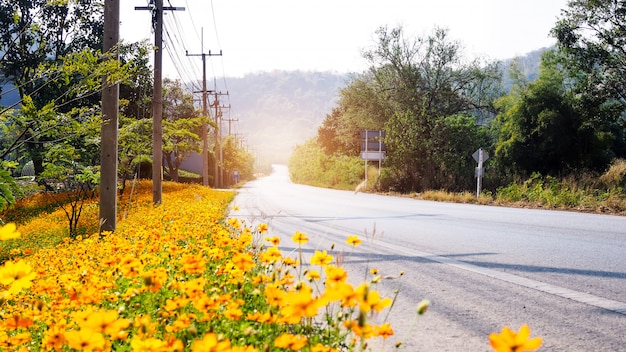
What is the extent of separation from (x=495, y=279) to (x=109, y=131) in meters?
A: 6.68

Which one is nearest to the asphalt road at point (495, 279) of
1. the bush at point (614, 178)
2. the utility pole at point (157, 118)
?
the utility pole at point (157, 118)

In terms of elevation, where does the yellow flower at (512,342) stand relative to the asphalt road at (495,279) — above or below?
above

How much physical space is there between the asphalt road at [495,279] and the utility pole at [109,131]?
125 inches

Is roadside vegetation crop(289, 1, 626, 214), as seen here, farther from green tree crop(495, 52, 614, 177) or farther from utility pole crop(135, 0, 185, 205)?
utility pole crop(135, 0, 185, 205)

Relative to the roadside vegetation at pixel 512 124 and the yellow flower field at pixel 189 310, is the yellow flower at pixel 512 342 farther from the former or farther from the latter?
the roadside vegetation at pixel 512 124

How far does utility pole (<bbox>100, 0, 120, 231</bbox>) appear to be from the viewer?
884cm

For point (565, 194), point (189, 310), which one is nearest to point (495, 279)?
point (189, 310)

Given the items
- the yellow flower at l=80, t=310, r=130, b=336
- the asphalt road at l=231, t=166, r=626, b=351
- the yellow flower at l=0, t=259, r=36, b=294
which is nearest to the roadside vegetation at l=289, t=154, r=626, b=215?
the asphalt road at l=231, t=166, r=626, b=351

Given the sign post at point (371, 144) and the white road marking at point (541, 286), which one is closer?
the white road marking at point (541, 286)

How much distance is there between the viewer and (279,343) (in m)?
1.68

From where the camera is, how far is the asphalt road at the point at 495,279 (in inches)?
147

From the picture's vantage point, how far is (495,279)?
5.57m

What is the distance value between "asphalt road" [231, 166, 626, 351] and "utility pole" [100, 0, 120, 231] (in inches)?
125

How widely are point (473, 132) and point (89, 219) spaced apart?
20.3m
